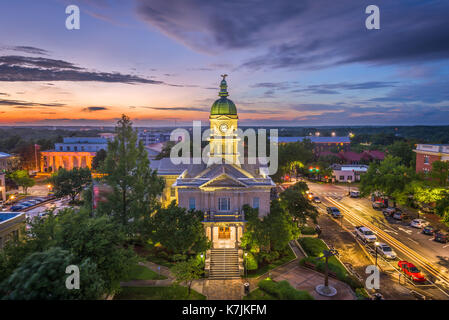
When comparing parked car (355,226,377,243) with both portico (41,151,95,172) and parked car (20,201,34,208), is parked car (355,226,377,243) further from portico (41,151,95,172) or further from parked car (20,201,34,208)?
portico (41,151,95,172)

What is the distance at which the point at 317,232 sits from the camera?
43.2 metres

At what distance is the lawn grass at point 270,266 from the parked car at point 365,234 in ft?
39.0

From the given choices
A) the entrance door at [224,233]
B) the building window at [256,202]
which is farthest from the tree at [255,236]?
the building window at [256,202]

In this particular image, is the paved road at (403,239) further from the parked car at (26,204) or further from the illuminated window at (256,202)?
the parked car at (26,204)

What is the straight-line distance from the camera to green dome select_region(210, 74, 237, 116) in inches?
1828

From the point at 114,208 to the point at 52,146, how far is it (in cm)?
10366

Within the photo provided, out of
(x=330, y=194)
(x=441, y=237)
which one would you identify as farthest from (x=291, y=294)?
(x=330, y=194)

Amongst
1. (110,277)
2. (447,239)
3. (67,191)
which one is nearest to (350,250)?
(447,239)

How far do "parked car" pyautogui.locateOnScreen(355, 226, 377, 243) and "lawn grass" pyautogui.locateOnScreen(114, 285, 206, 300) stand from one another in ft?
84.1

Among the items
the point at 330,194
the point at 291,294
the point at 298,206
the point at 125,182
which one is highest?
the point at 125,182

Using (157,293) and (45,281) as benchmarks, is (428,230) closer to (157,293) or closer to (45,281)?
(157,293)

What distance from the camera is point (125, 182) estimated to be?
32844mm

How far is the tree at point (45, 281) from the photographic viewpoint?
51.2ft

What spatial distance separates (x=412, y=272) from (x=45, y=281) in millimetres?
33893
